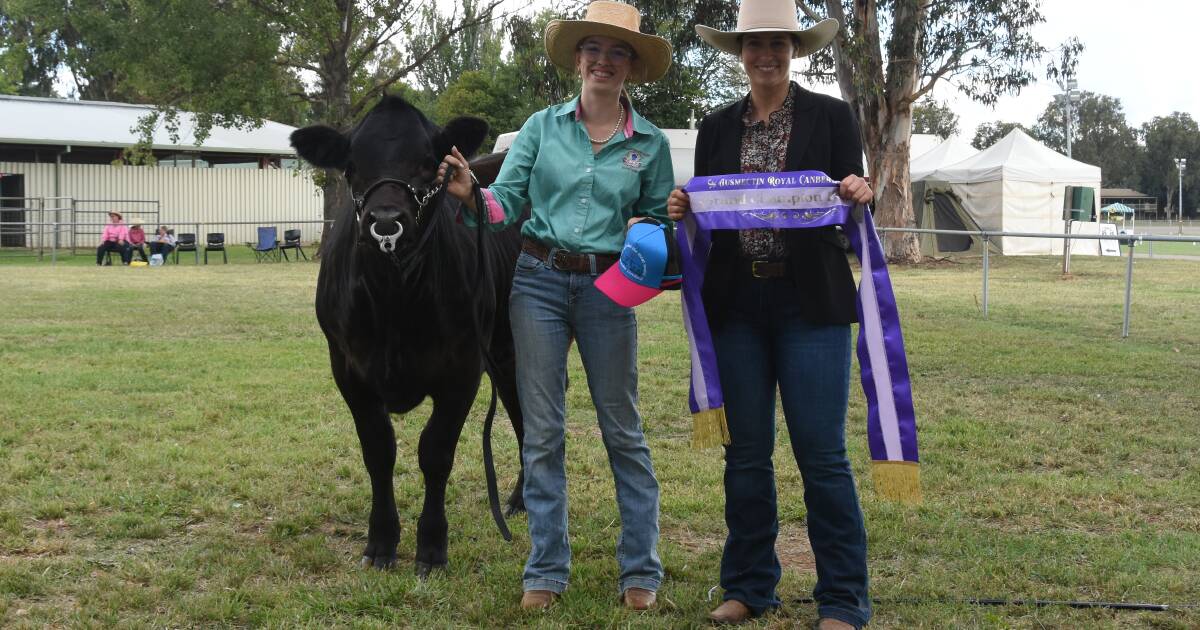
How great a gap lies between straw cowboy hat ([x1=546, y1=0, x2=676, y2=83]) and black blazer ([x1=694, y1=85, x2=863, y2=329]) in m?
0.47

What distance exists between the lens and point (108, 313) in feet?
47.2

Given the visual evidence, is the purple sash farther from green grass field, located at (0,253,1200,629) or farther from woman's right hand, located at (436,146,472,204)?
woman's right hand, located at (436,146,472,204)

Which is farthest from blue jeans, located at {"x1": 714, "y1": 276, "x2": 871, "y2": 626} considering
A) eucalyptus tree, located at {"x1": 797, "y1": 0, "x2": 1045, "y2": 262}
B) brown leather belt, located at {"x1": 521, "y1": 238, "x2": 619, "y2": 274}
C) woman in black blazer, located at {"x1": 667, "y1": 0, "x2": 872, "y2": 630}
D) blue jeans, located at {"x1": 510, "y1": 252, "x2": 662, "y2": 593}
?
eucalyptus tree, located at {"x1": 797, "y1": 0, "x2": 1045, "y2": 262}

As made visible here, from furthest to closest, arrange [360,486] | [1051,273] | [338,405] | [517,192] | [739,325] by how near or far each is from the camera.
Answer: [1051,273]
[338,405]
[360,486]
[517,192]
[739,325]

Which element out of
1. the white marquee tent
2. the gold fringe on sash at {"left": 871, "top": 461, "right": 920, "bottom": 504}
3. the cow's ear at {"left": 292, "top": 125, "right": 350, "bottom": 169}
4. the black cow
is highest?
the white marquee tent

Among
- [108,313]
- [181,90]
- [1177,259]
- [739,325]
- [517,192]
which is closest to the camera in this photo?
[739,325]

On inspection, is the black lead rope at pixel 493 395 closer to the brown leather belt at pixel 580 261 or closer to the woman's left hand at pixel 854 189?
the brown leather belt at pixel 580 261

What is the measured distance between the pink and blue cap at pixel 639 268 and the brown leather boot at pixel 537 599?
1.13 meters

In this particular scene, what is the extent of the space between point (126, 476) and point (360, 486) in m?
1.28

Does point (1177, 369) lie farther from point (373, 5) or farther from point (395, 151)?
point (373, 5)

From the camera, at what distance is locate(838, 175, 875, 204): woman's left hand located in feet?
11.6

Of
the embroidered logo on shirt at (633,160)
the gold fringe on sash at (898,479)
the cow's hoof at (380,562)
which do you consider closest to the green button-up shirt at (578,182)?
the embroidered logo on shirt at (633,160)

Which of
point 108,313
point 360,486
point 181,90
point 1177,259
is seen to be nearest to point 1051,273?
point 1177,259

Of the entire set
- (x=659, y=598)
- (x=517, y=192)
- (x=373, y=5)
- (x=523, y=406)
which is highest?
(x=373, y=5)
